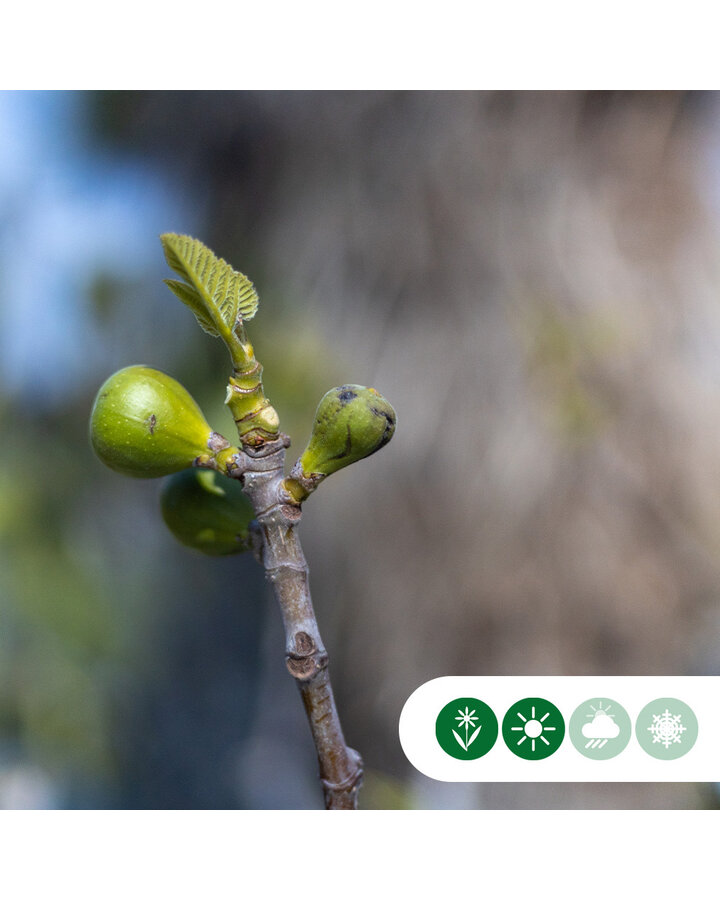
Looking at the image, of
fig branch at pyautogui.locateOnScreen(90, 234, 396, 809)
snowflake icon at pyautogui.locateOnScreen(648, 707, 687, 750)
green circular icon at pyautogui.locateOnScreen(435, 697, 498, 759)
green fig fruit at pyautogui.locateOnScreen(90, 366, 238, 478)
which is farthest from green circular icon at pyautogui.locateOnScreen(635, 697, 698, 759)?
green fig fruit at pyautogui.locateOnScreen(90, 366, 238, 478)

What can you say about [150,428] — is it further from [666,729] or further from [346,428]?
[666,729]

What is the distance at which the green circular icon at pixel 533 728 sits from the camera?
0.93 m

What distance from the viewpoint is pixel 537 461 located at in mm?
1610

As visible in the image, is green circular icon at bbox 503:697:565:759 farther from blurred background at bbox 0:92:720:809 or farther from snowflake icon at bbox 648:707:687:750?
blurred background at bbox 0:92:720:809

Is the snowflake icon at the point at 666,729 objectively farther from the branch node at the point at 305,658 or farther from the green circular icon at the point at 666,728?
the branch node at the point at 305,658

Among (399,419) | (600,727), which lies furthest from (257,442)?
(399,419)

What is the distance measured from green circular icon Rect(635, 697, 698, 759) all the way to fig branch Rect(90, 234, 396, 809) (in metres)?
0.48

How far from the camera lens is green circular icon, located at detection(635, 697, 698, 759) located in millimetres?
942

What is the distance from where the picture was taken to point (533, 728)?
943 mm

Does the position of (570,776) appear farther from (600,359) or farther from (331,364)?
(331,364)

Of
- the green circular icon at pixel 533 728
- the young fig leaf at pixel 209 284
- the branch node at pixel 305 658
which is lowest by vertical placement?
the branch node at pixel 305 658

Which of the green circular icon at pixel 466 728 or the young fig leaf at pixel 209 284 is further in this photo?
the green circular icon at pixel 466 728

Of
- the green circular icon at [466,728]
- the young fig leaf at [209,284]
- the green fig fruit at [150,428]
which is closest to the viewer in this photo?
the young fig leaf at [209,284]

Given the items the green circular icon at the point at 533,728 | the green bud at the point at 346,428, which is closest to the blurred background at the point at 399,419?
the green circular icon at the point at 533,728
